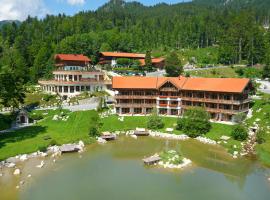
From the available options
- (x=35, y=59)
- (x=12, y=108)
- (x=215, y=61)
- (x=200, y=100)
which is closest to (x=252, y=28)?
(x=215, y=61)

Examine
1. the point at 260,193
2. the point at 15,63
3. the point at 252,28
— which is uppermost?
the point at 252,28

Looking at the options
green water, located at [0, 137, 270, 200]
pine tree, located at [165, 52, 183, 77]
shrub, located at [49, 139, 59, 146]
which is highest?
pine tree, located at [165, 52, 183, 77]

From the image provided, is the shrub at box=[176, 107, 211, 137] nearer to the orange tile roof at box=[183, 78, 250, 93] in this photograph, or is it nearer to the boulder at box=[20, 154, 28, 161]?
the orange tile roof at box=[183, 78, 250, 93]

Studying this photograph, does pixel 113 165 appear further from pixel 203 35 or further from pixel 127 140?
pixel 203 35

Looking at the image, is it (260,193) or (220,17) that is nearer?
(260,193)

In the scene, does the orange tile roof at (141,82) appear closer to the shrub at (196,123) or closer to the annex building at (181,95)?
the annex building at (181,95)

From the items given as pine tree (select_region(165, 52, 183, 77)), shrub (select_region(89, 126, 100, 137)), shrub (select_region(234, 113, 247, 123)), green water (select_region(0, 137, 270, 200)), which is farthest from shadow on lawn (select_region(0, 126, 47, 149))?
pine tree (select_region(165, 52, 183, 77))

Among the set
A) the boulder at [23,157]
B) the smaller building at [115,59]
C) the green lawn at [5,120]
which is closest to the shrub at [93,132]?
the boulder at [23,157]
